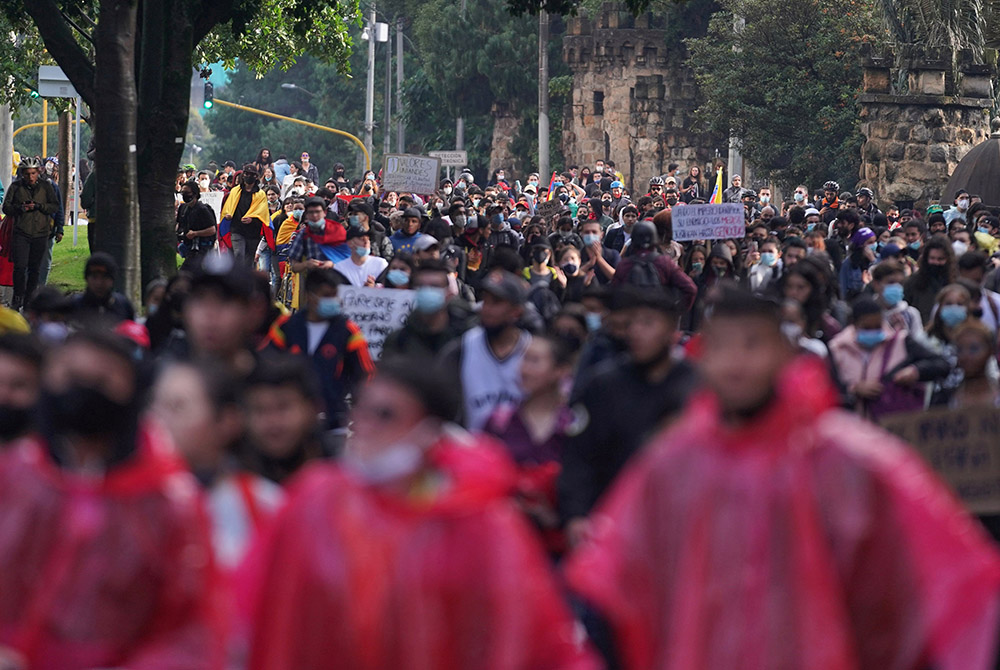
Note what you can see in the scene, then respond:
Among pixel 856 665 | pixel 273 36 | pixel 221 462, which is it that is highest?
pixel 273 36

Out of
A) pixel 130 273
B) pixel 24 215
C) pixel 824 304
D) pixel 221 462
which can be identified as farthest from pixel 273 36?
pixel 221 462

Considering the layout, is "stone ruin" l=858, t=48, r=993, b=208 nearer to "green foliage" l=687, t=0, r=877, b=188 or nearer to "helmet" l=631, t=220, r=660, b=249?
"green foliage" l=687, t=0, r=877, b=188

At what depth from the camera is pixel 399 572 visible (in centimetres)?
411

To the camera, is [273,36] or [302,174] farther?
[302,174]

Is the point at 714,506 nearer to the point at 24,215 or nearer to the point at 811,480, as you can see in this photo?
the point at 811,480

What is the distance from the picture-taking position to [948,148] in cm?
3475

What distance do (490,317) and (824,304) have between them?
8.02 feet

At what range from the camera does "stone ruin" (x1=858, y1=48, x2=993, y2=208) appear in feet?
113

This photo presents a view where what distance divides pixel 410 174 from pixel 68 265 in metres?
5.65

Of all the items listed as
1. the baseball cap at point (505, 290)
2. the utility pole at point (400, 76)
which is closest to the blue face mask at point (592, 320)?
the baseball cap at point (505, 290)

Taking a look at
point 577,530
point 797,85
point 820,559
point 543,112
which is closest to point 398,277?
point 577,530

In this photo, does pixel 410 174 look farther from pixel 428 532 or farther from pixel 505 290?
pixel 428 532

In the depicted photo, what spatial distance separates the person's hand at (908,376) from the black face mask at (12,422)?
15.3ft

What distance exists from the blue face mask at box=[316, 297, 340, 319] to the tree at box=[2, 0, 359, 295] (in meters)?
7.02
